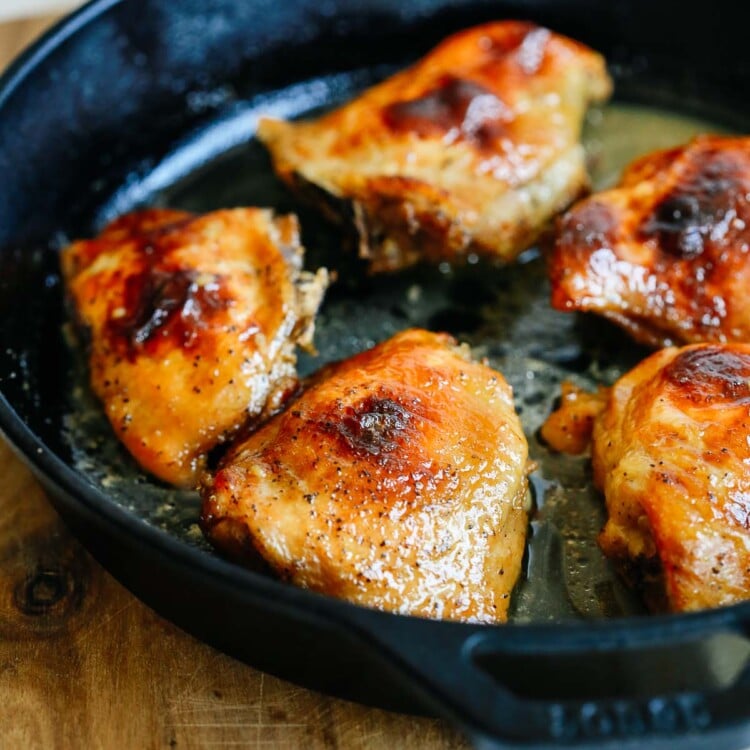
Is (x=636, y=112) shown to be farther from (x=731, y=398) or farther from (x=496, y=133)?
(x=731, y=398)

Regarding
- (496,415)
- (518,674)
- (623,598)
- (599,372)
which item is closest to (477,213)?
(599,372)

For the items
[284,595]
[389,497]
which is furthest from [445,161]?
[284,595]

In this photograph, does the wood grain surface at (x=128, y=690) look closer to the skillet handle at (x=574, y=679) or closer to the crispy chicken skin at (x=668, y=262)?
the skillet handle at (x=574, y=679)

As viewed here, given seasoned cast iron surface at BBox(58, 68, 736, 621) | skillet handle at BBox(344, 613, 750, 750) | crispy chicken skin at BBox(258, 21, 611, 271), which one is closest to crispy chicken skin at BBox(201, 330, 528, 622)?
seasoned cast iron surface at BBox(58, 68, 736, 621)

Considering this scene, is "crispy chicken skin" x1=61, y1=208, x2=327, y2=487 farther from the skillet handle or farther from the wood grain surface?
the skillet handle

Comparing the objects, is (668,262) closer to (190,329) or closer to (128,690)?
(190,329)

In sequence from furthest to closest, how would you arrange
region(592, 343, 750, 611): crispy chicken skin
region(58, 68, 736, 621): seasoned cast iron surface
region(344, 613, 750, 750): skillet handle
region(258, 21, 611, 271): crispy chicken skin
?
1. region(258, 21, 611, 271): crispy chicken skin
2. region(58, 68, 736, 621): seasoned cast iron surface
3. region(592, 343, 750, 611): crispy chicken skin
4. region(344, 613, 750, 750): skillet handle
